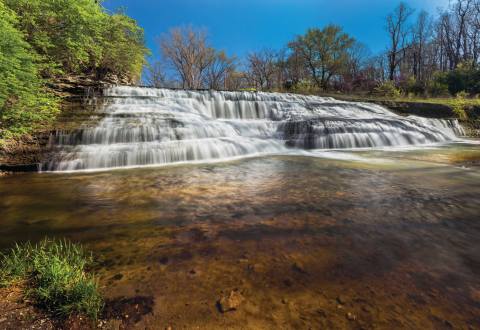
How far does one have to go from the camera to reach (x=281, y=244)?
6.59 ft

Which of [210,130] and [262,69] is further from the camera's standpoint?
[262,69]

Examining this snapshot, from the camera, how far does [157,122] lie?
26.4ft

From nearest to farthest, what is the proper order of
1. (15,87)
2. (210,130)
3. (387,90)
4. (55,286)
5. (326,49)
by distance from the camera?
1. (55,286)
2. (15,87)
3. (210,130)
4. (387,90)
5. (326,49)

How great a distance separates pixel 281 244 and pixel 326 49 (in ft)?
110

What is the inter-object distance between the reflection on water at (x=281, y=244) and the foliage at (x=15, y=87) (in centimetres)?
241

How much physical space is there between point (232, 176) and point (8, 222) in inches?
130

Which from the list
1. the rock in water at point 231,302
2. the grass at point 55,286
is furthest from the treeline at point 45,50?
the rock in water at point 231,302

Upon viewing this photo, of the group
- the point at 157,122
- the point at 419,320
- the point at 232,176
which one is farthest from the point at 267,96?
the point at 419,320

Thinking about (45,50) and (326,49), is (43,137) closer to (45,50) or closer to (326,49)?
(45,50)

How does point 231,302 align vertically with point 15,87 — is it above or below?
below

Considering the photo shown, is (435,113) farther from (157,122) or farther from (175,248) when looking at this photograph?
(175,248)

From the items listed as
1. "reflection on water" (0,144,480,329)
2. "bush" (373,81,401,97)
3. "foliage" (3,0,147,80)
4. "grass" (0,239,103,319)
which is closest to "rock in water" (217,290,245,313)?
"reflection on water" (0,144,480,329)

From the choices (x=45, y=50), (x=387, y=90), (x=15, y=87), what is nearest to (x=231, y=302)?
(x=15, y=87)

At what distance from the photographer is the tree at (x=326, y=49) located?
2950 cm
